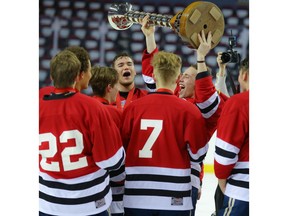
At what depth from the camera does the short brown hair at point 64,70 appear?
1.72 metres

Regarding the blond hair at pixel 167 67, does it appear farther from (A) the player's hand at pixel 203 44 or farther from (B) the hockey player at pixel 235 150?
(B) the hockey player at pixel 235 150

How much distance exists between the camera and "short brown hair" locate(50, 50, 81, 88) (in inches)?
67.8

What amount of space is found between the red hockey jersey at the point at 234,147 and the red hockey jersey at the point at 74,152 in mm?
352

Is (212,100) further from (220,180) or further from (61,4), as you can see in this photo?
(61,4)

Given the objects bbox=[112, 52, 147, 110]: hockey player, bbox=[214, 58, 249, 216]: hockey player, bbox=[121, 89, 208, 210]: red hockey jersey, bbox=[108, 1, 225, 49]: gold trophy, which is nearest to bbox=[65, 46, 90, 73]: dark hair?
bbox=[121, 89, 208, 210]: red hockey jersey

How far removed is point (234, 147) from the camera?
1.71m

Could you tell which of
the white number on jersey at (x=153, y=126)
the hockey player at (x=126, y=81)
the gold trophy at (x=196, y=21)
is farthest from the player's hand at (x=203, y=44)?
the hockey player at (x=126, y=81)

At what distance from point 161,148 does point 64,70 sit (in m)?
0.46

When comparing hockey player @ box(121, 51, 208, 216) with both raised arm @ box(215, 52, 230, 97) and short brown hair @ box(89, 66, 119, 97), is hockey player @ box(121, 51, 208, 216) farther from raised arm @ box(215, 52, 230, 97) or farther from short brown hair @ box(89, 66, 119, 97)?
raised arm @ box(215, 52, 230, 97)
